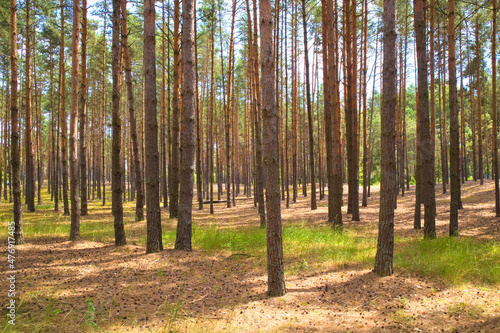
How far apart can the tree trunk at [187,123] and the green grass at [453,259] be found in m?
4.78

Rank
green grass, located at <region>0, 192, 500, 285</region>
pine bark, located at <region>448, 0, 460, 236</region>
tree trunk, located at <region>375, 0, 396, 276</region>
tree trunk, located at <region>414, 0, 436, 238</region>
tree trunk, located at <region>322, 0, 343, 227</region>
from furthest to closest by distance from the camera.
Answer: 1. tree trunk, located at <region>322, 0, 343, 227</region>
2. pine bark, located at <region>448, 0, 460, 236</region>
3. tree trunk, located at <region>414, 0, 436, 238</region>
4. green grass, located at <region>0, 192, 500, 285</region>
5. tree trunk, located at <region>375, 0, 396, 276</region>

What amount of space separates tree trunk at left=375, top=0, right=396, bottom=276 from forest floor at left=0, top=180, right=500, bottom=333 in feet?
1.82

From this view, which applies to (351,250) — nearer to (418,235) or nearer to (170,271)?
(418,235)

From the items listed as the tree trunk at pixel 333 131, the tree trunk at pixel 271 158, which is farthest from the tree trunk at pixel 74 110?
the tree trunk at pixel 333 131

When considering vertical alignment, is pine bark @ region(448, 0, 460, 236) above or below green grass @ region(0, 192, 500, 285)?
above

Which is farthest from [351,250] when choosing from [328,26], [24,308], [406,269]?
[328,26]

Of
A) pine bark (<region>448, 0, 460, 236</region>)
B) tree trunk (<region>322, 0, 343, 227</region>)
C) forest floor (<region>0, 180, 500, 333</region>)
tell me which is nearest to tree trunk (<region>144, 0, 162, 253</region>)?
forest floor (<region>0, 180, 500, 333</region>)

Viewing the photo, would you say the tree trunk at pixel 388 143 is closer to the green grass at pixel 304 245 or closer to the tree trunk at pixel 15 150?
the green grass at pixel 304 245

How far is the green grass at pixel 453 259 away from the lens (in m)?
5.37

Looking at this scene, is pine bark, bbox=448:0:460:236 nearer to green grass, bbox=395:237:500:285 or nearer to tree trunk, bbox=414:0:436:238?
tree trunk, bbox=414:0:436:238

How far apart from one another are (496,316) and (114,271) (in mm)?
6200

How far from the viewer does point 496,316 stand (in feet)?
13.1

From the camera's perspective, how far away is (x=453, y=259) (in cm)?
610

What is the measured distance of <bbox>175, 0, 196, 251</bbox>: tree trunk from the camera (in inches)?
275
